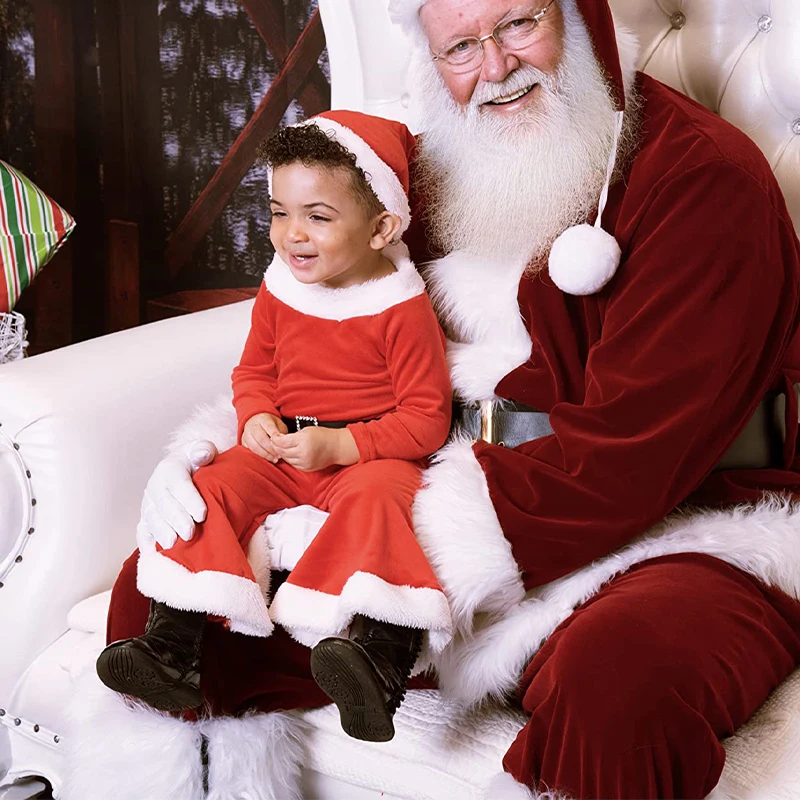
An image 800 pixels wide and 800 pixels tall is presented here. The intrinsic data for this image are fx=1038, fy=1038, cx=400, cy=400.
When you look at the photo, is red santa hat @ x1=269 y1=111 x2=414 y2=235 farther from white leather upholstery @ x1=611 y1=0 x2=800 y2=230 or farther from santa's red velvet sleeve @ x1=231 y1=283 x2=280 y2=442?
white leather upholstery @ x1=611 y1=0 x2=800 y2=230

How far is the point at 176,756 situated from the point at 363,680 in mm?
348

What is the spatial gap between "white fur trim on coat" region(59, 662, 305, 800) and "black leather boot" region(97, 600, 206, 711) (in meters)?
0.08

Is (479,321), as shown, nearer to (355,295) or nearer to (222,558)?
(355,295)

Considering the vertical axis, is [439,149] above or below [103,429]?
above

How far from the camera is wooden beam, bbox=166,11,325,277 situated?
2771 millimetres

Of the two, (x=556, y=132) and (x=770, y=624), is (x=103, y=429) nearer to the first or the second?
(x=556, y=132)

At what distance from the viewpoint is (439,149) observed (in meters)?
1.64

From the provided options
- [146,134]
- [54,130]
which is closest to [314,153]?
[146,134]

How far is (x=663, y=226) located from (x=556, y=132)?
0.23 m

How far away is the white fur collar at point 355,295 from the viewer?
151 centimetres

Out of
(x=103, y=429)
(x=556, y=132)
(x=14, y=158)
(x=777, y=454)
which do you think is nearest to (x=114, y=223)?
(x=14, y=158)

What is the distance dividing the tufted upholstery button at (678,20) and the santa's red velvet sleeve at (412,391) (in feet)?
2.26

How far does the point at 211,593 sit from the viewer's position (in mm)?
1263

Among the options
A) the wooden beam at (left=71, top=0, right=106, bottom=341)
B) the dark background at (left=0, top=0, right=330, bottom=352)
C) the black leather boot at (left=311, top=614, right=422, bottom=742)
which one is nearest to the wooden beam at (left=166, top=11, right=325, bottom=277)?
the dark background at (left=0, top=0, right=330, bottom=352)
